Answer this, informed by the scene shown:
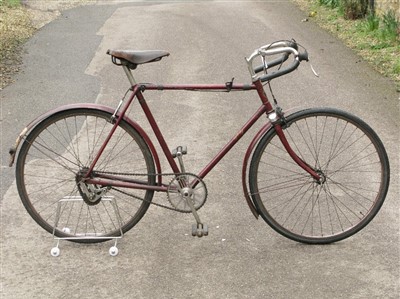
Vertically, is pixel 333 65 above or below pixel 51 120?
below

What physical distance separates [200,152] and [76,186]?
1.79 metres

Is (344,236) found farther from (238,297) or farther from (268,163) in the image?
(268,163)

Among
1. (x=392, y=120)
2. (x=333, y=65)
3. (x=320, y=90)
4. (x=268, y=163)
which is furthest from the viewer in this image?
(x=333, y=65)

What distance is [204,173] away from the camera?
4.68m

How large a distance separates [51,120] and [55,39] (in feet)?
22.1

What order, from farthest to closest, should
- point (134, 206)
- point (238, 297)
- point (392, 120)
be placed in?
1. point (392, 120)
2. point (134, 206)
3. point (238, 297)

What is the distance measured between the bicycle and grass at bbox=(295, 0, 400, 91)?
272cm

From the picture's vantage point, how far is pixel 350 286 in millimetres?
4324

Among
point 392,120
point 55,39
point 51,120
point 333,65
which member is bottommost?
point 55,39

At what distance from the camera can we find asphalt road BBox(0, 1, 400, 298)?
14.5ft

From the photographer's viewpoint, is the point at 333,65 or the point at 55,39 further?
the point at 55,39

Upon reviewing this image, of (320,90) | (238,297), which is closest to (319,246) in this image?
(238,297)

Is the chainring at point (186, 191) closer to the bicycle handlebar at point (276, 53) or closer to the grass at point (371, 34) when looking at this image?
the bicycle handlebar at point (276, 53)

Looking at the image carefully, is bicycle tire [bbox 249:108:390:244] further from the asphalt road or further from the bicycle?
the asphalt road
